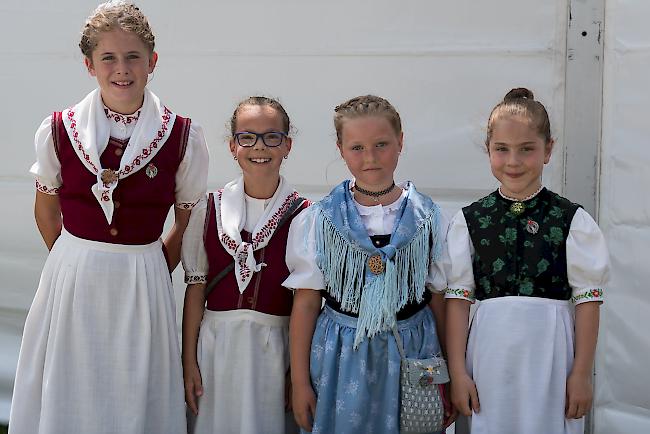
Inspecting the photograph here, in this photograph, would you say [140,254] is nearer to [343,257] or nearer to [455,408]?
[343,257]

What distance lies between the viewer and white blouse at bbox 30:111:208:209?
2.12 metres

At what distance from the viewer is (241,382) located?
85.0 inches

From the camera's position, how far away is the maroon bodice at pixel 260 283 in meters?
2.17

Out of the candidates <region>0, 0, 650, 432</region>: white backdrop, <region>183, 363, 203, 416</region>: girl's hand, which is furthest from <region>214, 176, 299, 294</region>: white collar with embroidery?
<region>0, 0, 650, 432</region>: white backdrop

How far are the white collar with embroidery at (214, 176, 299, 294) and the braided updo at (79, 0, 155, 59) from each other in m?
0.42

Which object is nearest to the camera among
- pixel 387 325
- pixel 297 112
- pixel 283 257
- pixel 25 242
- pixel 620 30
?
pixel 387 325

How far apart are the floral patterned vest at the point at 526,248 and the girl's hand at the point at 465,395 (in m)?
0.20

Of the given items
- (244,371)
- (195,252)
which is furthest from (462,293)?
(195,252)

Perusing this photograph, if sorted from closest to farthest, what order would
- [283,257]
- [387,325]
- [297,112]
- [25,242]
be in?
[387,325]
[283,257]
[297,112]
[25,242]

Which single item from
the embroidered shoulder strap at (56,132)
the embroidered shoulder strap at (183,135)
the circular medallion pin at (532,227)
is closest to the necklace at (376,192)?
the circular medallion pin at (532,227)

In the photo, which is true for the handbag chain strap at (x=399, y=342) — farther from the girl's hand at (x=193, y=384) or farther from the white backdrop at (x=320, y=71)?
the white backdrop at (x=320, y=71)

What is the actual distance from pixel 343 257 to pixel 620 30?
3.37ft

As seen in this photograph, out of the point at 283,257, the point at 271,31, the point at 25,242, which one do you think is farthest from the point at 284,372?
the point at 25,242

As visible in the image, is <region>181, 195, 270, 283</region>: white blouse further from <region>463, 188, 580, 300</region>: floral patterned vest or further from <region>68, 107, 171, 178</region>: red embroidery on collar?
<region>463, 188, 580, 300</region>: floral patterned vest
